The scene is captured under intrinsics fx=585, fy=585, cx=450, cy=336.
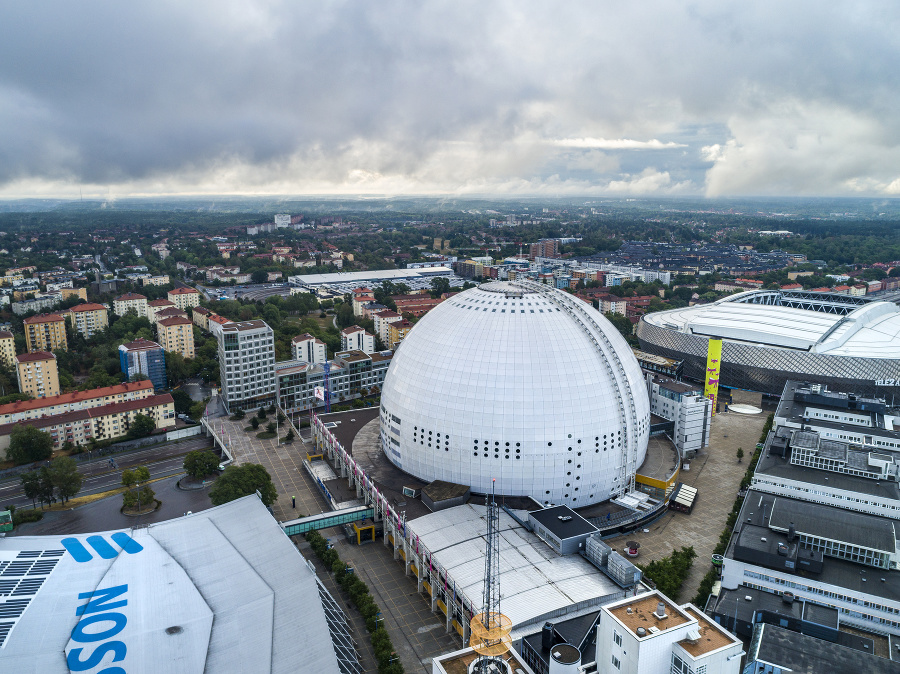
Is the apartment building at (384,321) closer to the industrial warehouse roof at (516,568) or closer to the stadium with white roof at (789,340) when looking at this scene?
the stadium with white roof at (789,340)

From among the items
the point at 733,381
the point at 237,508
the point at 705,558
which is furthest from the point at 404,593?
the point at 733,381

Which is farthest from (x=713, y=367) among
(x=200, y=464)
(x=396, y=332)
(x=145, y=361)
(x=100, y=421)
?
(x=145, y=361)

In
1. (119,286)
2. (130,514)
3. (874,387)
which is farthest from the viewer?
(119,286)

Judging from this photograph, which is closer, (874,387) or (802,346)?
(874,387)

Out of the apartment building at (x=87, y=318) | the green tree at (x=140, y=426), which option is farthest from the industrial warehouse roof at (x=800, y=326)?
the apartment building at (x=87, y=318)

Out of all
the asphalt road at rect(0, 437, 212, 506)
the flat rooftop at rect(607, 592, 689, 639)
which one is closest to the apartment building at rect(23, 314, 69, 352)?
the asphalt road at rect(0, 437, 212, 506)

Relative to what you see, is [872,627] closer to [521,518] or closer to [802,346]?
[521,518]

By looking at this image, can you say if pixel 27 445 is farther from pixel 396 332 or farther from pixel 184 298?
pixel 184 298

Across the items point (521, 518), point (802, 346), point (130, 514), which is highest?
point (802, 346)

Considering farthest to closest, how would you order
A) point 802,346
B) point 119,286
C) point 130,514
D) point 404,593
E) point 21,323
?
point 119,286 → point 21,323 → point 802,346 → point 130,514 → point 404,593
